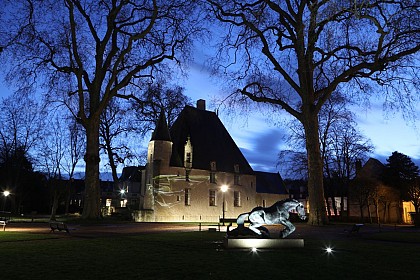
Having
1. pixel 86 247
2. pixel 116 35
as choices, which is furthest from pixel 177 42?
pixel 86 247

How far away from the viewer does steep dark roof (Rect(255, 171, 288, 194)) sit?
5759 centimetres

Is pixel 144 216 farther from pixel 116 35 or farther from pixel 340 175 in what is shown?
pixel 340 175

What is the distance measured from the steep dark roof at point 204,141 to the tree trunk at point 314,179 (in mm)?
21598

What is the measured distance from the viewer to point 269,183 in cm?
5981

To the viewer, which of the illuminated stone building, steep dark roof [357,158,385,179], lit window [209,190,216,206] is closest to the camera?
the illuminated stone building

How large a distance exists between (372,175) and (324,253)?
43118 mm

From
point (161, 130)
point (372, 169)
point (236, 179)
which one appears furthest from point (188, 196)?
point (372, 169)

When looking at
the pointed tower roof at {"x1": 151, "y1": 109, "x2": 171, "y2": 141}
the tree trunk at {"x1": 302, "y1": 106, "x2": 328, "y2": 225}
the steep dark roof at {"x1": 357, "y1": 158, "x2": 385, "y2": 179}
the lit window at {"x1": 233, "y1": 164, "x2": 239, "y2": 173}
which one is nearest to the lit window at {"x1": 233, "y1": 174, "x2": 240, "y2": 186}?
the lit window at {"x1": 233, "y1": 164, "x2": 239, "y2": 173}

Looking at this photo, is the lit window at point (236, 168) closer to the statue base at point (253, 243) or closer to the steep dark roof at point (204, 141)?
the steep dark roof at point (204, 141)

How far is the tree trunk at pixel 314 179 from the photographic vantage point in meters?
23.2

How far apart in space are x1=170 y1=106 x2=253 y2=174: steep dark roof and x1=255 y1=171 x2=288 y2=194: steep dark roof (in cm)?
784

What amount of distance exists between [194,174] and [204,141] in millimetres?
5341

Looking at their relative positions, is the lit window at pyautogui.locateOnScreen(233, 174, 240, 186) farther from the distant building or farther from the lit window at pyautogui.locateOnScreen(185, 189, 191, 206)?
the distant building

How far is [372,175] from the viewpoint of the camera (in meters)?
49.5
